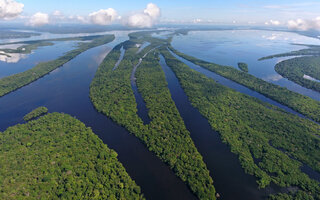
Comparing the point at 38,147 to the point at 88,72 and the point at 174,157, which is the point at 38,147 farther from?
the point at 88,72

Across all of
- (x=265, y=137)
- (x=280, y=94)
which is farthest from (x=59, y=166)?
(x=280, y=94)

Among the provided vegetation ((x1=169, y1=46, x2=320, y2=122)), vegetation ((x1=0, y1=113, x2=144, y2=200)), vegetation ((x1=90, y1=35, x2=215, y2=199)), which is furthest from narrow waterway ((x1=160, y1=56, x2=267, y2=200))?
vegetation ((x1=169, y1=46, x2=320, y2=122))

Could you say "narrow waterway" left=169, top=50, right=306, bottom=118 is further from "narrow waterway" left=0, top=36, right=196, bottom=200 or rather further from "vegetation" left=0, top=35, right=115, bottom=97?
"vegetation" left=0, top=35, right=115, bottom=97

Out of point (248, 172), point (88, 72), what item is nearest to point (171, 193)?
point (248, 172)

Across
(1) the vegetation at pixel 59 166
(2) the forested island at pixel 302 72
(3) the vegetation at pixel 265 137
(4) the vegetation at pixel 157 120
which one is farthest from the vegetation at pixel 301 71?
(1) the vegetation at pixel 59 166

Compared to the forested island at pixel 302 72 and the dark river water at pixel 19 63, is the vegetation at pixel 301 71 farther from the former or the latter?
the dark river water at pixel 19 63

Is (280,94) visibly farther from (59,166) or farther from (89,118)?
(59,166)
